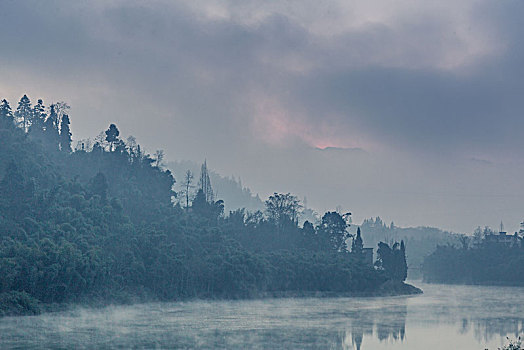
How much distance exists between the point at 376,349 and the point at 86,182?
184 ft

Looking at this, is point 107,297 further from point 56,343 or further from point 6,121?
point 6,121

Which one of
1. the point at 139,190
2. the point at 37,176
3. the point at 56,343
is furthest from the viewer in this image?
the point at 139,190

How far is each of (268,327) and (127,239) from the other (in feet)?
94.8

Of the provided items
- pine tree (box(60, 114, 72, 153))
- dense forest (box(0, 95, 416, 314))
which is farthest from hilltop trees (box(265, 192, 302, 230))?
pine tree (box(60, 114, 72, 153))

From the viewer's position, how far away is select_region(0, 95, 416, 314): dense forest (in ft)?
179

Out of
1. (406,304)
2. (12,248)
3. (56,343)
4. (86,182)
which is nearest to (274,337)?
(56,343)

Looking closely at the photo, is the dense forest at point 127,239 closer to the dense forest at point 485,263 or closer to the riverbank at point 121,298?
the riverbank at point 121,298

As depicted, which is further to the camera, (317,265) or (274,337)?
(317,265)

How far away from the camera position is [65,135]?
94000mm

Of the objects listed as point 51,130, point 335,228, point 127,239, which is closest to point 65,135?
point 51,130

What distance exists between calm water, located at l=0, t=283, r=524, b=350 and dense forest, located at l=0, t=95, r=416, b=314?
12.3 ft

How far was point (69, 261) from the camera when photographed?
177 ft

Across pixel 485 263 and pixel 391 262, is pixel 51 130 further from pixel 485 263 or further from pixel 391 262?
pixel 485 263

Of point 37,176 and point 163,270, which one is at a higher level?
point 37,176
